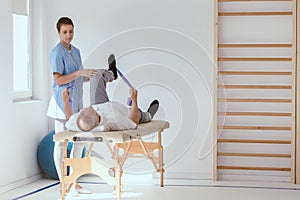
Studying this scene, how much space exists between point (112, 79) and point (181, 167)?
55.3 inches

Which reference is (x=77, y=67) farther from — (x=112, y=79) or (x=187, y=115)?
(x=187, y=115)

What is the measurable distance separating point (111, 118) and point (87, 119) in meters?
0.19

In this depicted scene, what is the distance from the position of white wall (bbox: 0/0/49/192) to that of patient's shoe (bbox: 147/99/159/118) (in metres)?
1.24

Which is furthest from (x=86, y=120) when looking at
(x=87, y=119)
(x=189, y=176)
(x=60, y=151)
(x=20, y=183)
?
(x=189, y=176)

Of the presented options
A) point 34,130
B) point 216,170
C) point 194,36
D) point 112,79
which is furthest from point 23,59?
point 216,170

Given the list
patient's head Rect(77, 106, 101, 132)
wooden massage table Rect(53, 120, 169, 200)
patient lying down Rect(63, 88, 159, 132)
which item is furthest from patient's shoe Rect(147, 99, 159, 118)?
patient's head Rect(77, 106, 101, 132)

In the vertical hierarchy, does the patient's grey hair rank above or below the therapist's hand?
below

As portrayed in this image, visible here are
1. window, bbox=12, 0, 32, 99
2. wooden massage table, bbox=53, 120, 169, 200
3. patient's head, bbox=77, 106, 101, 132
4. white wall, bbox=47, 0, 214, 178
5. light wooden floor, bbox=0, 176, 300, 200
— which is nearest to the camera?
wooden massage table, bbox=53, 120, 169, 200

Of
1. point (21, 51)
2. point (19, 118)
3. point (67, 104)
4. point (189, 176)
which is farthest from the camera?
point (189, 176)

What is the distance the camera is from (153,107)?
5605mm

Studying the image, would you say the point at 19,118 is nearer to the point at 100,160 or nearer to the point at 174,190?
the point at 100,160

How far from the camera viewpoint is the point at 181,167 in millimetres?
6258

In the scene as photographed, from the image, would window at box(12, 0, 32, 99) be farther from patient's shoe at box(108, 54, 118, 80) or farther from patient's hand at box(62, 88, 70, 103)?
patient's shoe at box(108, 54, 118, 80)

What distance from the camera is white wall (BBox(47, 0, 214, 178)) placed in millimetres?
5859
